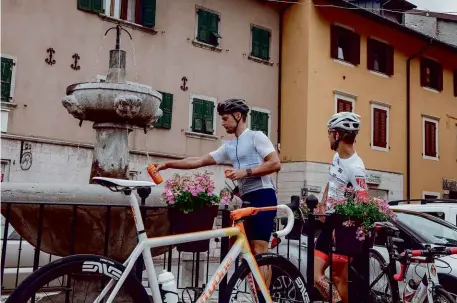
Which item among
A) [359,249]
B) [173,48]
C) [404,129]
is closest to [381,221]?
[359,249]

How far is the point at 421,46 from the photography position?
2625cm

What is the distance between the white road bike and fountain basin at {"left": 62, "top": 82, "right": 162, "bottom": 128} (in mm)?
1984

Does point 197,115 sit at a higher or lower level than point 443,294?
higher

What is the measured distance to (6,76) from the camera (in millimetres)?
15414

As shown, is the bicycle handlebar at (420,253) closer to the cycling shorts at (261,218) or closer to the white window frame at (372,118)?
the cycling shorts at (261,218)

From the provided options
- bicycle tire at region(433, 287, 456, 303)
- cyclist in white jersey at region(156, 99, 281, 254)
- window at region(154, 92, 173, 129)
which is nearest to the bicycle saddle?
cyclist in white jersey at region(156, 99, 281, 254)

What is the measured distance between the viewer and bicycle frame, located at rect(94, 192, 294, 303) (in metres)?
3.26

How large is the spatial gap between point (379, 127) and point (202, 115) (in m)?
8.50

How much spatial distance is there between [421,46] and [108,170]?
918 inches

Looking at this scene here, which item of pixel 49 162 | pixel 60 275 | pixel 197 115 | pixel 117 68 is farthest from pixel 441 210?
pixel 197 115

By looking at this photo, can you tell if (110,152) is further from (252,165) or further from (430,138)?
(430,138)

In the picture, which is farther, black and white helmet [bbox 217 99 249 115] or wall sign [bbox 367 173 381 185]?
wall sign [bbox 367 173 381 185]

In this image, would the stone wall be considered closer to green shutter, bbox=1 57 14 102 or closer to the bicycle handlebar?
green shutter, bbox=1 57 14 102

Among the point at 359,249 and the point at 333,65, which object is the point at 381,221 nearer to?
the point at 359,249
